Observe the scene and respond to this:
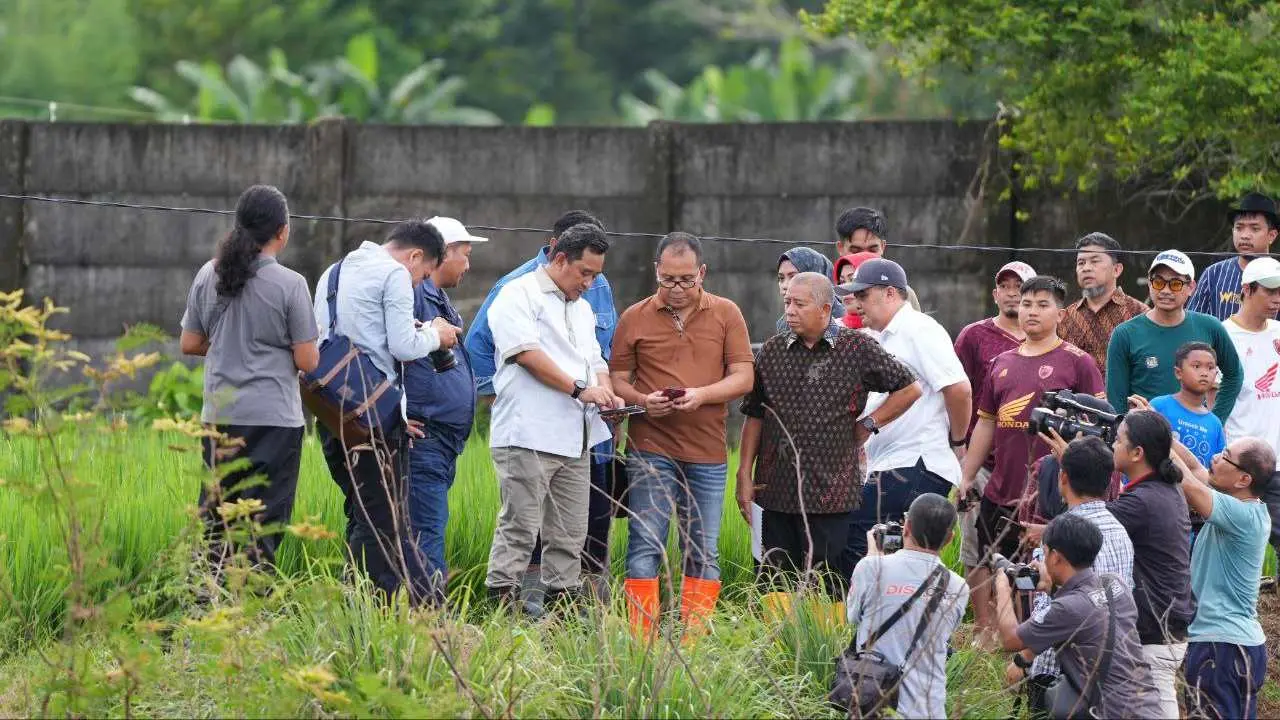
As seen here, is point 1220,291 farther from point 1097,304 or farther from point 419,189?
point 419,189

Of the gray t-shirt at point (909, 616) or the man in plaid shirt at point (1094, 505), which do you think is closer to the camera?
the gray t-shirt at point (909, 616)

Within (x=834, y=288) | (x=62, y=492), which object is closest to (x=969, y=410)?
(x=834, y=288)

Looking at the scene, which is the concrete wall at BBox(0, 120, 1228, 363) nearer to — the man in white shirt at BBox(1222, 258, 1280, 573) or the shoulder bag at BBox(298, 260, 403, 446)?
the man in white shirt at BBox(1222, 258, 1280, 573)

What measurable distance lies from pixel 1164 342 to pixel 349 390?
11.8ft

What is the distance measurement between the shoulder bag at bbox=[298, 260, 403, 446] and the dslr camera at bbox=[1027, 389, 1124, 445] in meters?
2.51

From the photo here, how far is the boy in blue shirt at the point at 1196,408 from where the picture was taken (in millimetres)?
7844

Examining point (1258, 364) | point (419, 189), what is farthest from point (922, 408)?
point (419, 189)

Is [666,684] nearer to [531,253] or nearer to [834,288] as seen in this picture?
[834,288]

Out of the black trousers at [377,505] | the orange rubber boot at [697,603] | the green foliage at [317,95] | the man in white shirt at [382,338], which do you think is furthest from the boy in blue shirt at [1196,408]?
the green foliage at [317,95]

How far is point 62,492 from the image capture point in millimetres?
5637

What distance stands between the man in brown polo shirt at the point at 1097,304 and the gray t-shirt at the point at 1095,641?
2.64m

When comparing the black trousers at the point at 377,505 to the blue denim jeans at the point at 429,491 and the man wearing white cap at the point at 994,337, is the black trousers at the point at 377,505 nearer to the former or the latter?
the blue denim jeans at the point at 429,491

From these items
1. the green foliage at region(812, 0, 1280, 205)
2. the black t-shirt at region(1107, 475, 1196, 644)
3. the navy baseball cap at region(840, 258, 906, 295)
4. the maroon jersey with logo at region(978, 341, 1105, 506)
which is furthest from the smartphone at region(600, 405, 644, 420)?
the green foliage at region(812, 0, 1280, 205)

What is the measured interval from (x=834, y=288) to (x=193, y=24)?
30027mm
